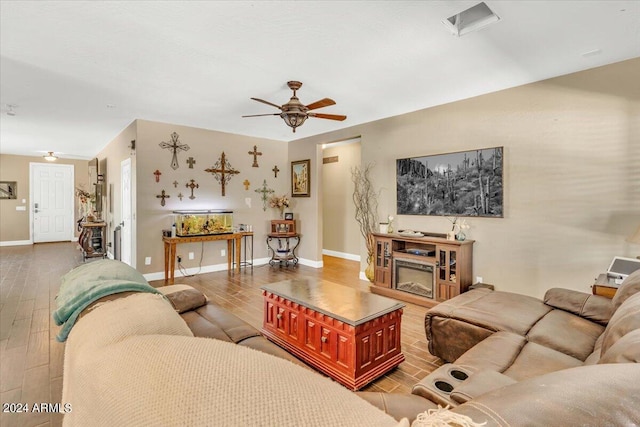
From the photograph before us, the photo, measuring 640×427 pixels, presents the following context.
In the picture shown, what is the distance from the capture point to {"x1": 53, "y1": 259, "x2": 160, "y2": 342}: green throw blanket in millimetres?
1118

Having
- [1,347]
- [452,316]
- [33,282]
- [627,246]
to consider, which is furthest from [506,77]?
[33,282]

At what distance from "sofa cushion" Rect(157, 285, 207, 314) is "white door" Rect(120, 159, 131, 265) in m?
3.41

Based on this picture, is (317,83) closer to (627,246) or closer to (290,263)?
(627,246)

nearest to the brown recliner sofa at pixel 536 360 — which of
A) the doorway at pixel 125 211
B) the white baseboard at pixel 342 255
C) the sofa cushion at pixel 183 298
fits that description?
the sofa cushion at pixel 183 298

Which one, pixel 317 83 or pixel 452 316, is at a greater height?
pixel 317 83

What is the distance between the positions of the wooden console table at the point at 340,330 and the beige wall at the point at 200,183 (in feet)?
10.6

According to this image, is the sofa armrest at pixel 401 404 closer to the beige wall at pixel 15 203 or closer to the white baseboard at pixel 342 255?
the white baseboard at pixel 342 255

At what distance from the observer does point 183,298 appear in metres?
2.38

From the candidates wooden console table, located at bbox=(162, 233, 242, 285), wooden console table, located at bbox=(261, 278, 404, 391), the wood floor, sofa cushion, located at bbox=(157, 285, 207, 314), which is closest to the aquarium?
wooden console table, located at bbox=(162, 233, 242, 285)

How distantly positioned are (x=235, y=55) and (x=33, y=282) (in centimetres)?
491

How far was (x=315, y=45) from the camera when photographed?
8.39 ft

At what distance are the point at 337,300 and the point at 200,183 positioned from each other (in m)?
4.00

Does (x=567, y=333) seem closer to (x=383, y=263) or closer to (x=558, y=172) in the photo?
(x=558, y=172)

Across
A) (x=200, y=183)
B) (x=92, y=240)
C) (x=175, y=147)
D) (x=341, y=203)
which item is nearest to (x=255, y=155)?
(x=200, y=183)
